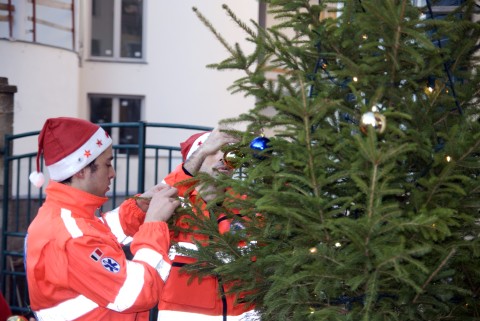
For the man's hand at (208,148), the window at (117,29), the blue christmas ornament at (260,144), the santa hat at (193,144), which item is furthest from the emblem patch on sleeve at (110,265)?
the window at (117,29)

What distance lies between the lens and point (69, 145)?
11.1 ft

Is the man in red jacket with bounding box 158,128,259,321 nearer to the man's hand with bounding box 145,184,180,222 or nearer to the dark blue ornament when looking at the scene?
the man's hand with bounding box 145,184,180,222

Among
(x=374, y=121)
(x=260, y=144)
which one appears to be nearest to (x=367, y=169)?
(x=374, y=121)

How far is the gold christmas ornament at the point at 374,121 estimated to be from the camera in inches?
91.2

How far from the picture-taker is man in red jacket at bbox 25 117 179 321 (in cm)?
300

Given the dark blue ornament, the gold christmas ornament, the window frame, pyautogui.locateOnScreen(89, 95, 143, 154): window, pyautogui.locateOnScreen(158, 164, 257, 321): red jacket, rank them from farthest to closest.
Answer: pyautogui.locateOnScreen(89, 95, 143, 154): window → the window frame → pyautogui.locateOnScreen(158, 164, 257, 321): red jacket → the dark blue ornament → the gold christmas ornament

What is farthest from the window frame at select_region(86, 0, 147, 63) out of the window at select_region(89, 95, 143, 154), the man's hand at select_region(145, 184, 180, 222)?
the man's hand at select_region(145, 184, 180, 222)

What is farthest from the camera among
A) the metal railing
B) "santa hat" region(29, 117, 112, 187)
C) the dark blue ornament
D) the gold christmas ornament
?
the metal railing

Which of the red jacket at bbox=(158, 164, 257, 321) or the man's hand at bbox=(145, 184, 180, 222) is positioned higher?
the man's hand at bbox=(145, 184, 180, 222)

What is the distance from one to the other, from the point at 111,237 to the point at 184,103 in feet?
41.9

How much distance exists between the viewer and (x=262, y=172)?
105 inches

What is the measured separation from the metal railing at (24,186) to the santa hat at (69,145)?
3100 millimetres

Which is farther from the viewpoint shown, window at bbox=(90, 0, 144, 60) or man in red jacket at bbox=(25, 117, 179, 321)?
window at bbox=(90, 0, 144, 60)

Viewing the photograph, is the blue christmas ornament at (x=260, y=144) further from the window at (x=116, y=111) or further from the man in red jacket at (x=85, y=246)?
the window at (x=116, y=111)
